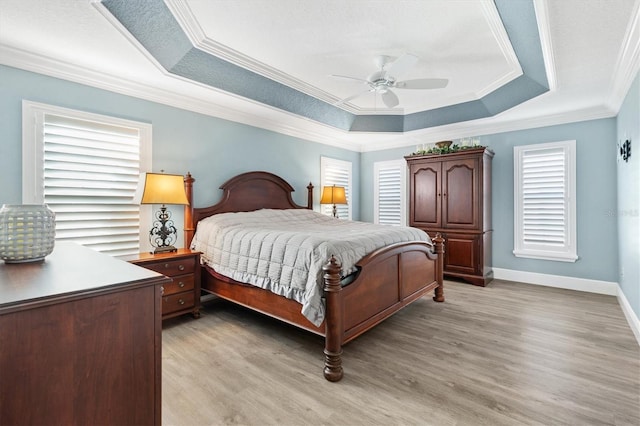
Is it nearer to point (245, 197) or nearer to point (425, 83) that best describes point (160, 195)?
point (245, 197)

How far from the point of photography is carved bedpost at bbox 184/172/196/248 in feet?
12.1

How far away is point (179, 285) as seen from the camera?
10.6 feet

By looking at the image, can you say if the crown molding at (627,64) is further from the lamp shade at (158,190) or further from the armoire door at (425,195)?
the lamp shade at (158,190)

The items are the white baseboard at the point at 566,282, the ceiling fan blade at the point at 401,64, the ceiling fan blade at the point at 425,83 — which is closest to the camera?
the ceiling fan blade at the point at 401,64

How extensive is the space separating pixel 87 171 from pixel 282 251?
6.96 feet

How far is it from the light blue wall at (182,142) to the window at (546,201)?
3.24 meters

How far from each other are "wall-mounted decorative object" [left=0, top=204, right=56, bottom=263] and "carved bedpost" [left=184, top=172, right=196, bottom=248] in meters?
2.39

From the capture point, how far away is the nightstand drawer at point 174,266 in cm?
304

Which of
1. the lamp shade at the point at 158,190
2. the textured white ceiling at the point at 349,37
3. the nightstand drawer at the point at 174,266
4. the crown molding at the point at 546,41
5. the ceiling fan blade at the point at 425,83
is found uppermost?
the textured white ceiling at the point at 349,37

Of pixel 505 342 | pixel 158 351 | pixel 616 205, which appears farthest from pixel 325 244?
pixel 616 205

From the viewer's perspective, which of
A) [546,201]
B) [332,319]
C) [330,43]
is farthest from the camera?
[546,201]

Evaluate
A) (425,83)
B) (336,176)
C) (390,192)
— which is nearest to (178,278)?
(425,83)

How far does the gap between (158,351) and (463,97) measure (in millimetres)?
4679

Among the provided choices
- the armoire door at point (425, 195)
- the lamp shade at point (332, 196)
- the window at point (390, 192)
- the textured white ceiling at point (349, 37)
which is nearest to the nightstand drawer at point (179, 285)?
the textured white ceiling at point (349, 37)
